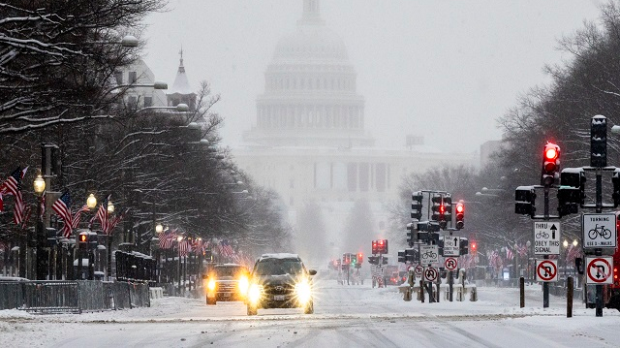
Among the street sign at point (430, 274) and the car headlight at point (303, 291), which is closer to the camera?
the car headlight at point (303, 291)

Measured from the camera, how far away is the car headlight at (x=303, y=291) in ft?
162

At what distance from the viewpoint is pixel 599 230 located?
37.9m

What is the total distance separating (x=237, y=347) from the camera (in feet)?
100

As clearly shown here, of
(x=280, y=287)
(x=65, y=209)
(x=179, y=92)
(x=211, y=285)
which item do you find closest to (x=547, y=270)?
(x=280, y=287)

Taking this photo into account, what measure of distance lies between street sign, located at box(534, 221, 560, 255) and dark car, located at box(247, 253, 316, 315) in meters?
6.69

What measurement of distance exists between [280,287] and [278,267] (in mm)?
1111

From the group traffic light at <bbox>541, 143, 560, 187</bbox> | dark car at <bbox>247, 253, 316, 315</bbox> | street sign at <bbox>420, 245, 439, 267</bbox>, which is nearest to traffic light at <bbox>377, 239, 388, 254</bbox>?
street sign at <bbox>420, 245, 439, 267</bbox>

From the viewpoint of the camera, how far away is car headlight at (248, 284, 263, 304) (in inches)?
1957

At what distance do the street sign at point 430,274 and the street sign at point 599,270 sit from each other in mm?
25444

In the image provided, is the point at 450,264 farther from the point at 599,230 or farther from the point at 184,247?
the point at 184,247

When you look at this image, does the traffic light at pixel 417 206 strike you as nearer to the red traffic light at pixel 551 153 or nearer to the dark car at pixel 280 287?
the dark car at pixel 280 287

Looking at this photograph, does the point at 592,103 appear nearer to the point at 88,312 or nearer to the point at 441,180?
the point at 88,312

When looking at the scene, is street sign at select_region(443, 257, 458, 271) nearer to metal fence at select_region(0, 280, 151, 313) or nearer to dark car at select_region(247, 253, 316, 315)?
metal fence at select_region(0, 280, 151, 313)

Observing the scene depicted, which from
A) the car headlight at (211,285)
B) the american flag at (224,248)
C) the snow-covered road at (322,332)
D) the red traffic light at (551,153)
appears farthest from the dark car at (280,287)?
the american flag at (224,248)
